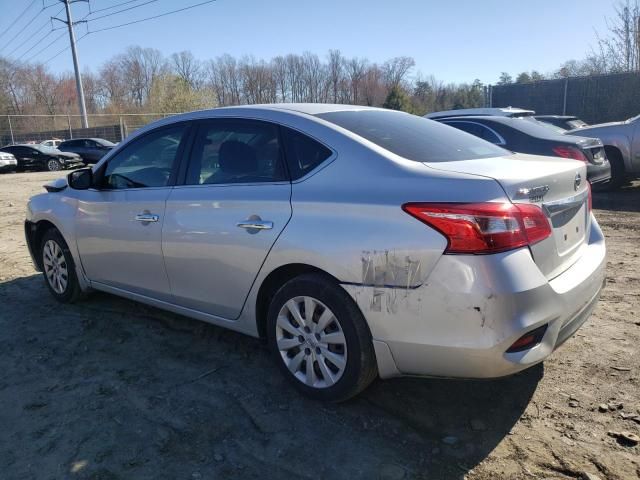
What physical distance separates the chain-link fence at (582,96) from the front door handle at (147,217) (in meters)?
25.6

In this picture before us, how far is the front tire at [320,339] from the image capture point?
2.69m

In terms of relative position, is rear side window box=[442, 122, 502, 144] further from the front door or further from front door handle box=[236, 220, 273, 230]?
front door handle box=[236, 220, 273, 230]

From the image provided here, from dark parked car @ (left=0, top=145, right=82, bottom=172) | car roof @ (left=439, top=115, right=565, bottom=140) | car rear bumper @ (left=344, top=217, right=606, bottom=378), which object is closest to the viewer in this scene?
car rear bumper @ (left=344, top=217, right=606, bottom=378)

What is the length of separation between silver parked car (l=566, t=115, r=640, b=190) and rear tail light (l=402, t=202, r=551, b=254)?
26.6 ft

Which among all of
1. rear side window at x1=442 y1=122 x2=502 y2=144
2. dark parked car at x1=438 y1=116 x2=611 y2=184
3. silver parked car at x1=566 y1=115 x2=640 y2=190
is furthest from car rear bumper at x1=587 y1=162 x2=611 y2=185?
rear side window at x1=442 y1=122 x2=502 y2=144

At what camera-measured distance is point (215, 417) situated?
286 centimetres

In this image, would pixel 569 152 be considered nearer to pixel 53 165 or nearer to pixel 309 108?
pixel 309 108

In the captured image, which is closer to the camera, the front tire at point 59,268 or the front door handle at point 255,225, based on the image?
the front door handle at point 255,225

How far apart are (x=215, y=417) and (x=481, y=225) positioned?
1.76 m

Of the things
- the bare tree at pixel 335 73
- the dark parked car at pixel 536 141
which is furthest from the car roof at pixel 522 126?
the bare tree at pixel 335 73

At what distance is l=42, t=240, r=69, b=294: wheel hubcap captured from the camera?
4.67m

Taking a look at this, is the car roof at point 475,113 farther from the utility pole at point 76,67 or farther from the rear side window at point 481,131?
the utility pole at point 76,67

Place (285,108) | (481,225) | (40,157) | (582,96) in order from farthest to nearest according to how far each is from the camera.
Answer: (582,96), (40,157), (285,108), (481,225)

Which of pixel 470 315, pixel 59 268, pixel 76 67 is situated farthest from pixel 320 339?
pixel 76 67
